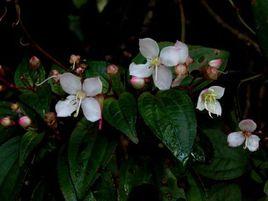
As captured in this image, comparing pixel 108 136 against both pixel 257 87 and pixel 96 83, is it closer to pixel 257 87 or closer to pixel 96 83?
pixel 96 83

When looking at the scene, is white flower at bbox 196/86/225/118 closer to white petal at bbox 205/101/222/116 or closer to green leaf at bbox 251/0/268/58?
white petal at bbox 205/101/222/116

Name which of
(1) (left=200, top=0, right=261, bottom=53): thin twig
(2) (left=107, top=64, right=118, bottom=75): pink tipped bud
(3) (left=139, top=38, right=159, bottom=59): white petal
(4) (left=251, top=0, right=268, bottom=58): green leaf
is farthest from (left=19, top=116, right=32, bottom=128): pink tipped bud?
(1) (left=200, top=0, right=261, bottom=53): thin twig

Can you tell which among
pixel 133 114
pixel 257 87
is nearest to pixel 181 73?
pixel 133 114

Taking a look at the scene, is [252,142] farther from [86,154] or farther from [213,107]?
[86,154]

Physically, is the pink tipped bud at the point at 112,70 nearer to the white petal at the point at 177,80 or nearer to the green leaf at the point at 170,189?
the white petal at the point at 177,80

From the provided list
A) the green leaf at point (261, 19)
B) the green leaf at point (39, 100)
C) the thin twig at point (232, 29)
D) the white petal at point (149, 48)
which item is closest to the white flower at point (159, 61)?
the white petal at point (149, 48)

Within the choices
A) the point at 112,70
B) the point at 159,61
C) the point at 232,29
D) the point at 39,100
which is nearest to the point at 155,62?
the point at 159,61
